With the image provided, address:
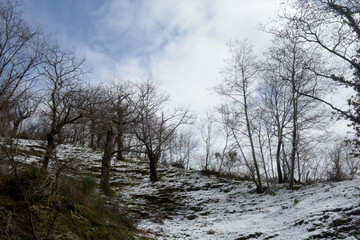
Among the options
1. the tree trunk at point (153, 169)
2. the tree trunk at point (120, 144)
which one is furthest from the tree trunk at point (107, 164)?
the tree trunk at point (153, 169)

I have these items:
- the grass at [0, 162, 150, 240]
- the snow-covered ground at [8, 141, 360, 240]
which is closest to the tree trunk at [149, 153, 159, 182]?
the snow-covered ground at [8, 141, 360, 240]

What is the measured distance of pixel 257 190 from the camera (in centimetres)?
1273

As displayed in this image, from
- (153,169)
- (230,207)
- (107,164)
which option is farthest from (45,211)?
(153,169)

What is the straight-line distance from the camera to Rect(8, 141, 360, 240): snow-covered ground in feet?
21.2

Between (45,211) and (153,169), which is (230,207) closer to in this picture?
(153,169)

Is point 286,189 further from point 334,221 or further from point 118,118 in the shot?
point 118,118

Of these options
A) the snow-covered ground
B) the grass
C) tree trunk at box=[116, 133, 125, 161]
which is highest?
tree trunk at box=[116, 133, 125, 161]

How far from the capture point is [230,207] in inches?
440

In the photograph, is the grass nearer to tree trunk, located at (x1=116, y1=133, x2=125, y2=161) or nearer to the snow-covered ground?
the snow-covered ground

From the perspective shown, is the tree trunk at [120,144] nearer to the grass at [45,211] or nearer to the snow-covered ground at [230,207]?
the snow-covered ground at [230,207]

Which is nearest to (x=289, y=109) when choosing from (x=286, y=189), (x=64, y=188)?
(x=286, y=189)

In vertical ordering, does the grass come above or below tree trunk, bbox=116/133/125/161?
below

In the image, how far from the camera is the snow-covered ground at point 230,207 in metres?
6.47

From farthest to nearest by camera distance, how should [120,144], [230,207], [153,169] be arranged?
[153,169] < [120,144] < [230,207]
